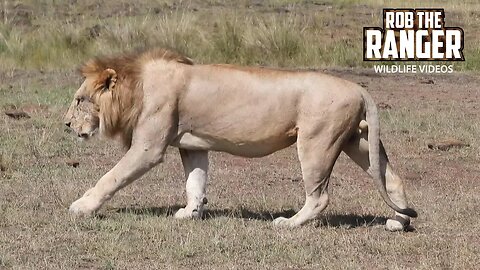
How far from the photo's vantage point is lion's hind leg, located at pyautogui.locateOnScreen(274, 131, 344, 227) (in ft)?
28.2

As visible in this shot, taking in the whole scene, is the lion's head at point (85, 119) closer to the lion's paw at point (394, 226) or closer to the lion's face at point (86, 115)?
the lion's face at point (86, 115)

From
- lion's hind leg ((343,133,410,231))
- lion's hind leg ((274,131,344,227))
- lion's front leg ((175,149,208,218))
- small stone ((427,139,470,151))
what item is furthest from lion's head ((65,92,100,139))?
small stone ((427,139,470,151))

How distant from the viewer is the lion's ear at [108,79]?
900cm

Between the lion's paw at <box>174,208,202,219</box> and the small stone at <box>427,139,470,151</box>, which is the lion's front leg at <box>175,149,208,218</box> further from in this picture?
the small stone at <box>427,139,470,151</box>

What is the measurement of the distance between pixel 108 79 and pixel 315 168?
6.02 feet

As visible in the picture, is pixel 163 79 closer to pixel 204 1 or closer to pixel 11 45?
pixel 11 45

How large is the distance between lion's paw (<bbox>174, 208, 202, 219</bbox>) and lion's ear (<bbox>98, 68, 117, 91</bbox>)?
1.14 metres

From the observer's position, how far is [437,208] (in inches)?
378

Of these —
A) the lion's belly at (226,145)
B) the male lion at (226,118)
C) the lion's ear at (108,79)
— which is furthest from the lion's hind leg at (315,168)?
the lion's ear at (108,79)

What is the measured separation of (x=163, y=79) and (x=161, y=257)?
6.15 ft

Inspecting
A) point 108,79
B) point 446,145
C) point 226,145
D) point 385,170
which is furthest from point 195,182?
point 446,145

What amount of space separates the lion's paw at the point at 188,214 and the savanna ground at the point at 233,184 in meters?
0.10

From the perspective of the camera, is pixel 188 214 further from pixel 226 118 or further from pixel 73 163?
pixel 73 163

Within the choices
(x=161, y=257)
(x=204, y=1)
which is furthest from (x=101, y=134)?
(x=204, y=1)
